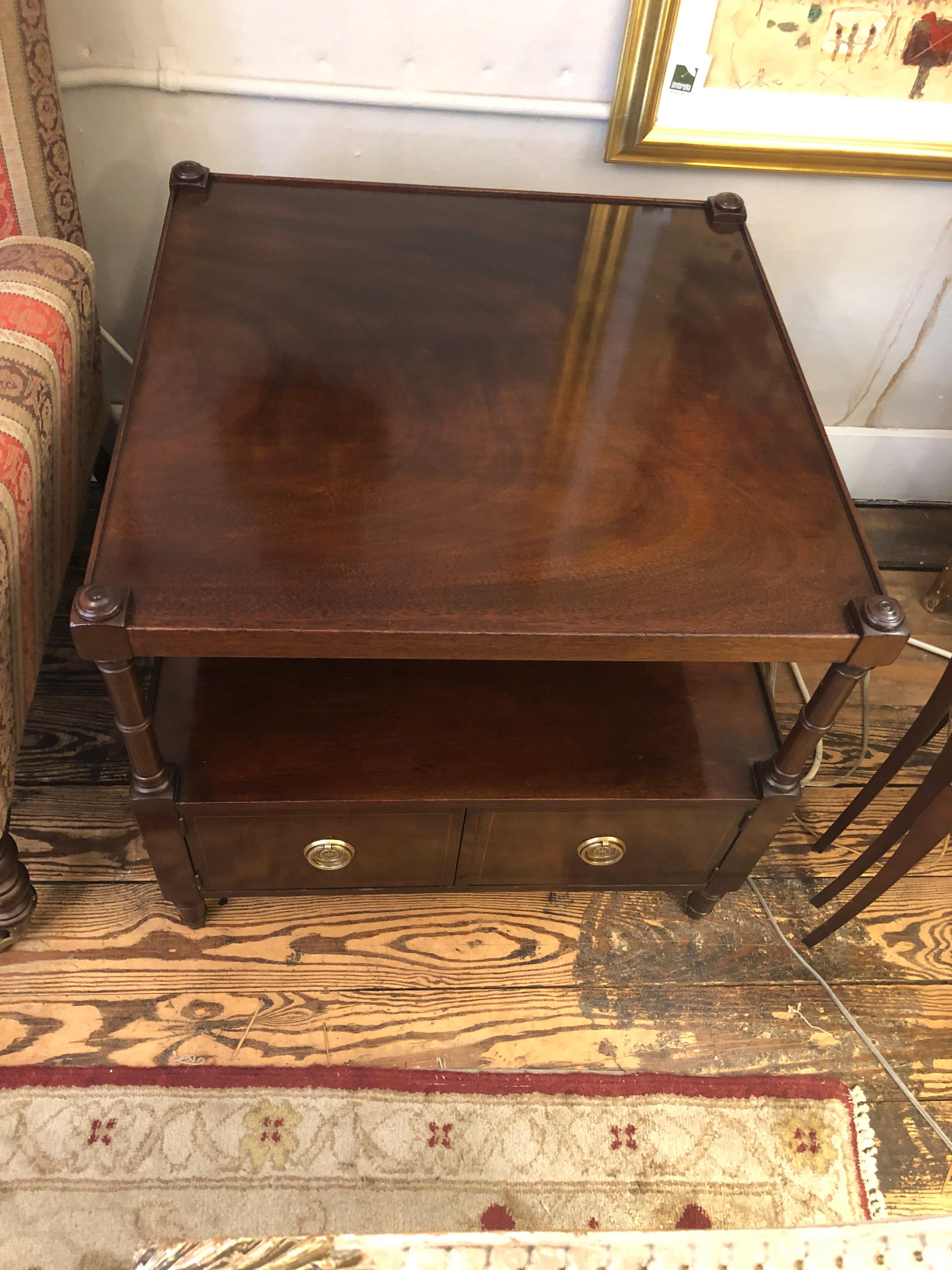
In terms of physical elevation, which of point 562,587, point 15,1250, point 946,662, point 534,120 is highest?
point 534,120

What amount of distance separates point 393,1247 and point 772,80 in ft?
3.98

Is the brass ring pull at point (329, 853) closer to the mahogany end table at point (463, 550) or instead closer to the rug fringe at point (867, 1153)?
the mahogany end table at point (463, 550)

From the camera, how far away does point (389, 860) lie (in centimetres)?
96

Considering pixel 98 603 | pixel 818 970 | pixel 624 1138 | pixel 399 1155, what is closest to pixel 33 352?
pixel 98 603

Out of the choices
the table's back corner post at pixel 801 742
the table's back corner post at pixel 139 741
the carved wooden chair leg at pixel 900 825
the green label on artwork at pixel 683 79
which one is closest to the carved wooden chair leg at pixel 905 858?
the carved wooden chair leg at pixel 900 825

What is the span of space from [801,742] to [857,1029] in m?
0.43

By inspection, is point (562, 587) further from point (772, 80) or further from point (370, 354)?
point (772, 80)

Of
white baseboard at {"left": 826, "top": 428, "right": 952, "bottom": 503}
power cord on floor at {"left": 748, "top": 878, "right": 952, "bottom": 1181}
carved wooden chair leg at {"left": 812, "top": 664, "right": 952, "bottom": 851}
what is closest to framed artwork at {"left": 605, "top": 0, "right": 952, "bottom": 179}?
white baseboard at {"left": 826, "top": 428, "right": 952, "bottom": 503}

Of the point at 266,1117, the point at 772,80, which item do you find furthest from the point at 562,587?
the point at 772,80

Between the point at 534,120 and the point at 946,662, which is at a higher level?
the point at 534,120

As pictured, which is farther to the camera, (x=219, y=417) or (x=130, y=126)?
(x=130, y=126)

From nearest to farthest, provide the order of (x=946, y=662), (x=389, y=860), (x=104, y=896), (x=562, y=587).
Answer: (x=562, y=587) → (x=389, y=860) → (x=104, y=896) → (x=946, y=662)

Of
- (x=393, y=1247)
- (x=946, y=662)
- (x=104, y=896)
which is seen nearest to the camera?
(x=393, y=1247)

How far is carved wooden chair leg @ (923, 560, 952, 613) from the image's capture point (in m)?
1.40
